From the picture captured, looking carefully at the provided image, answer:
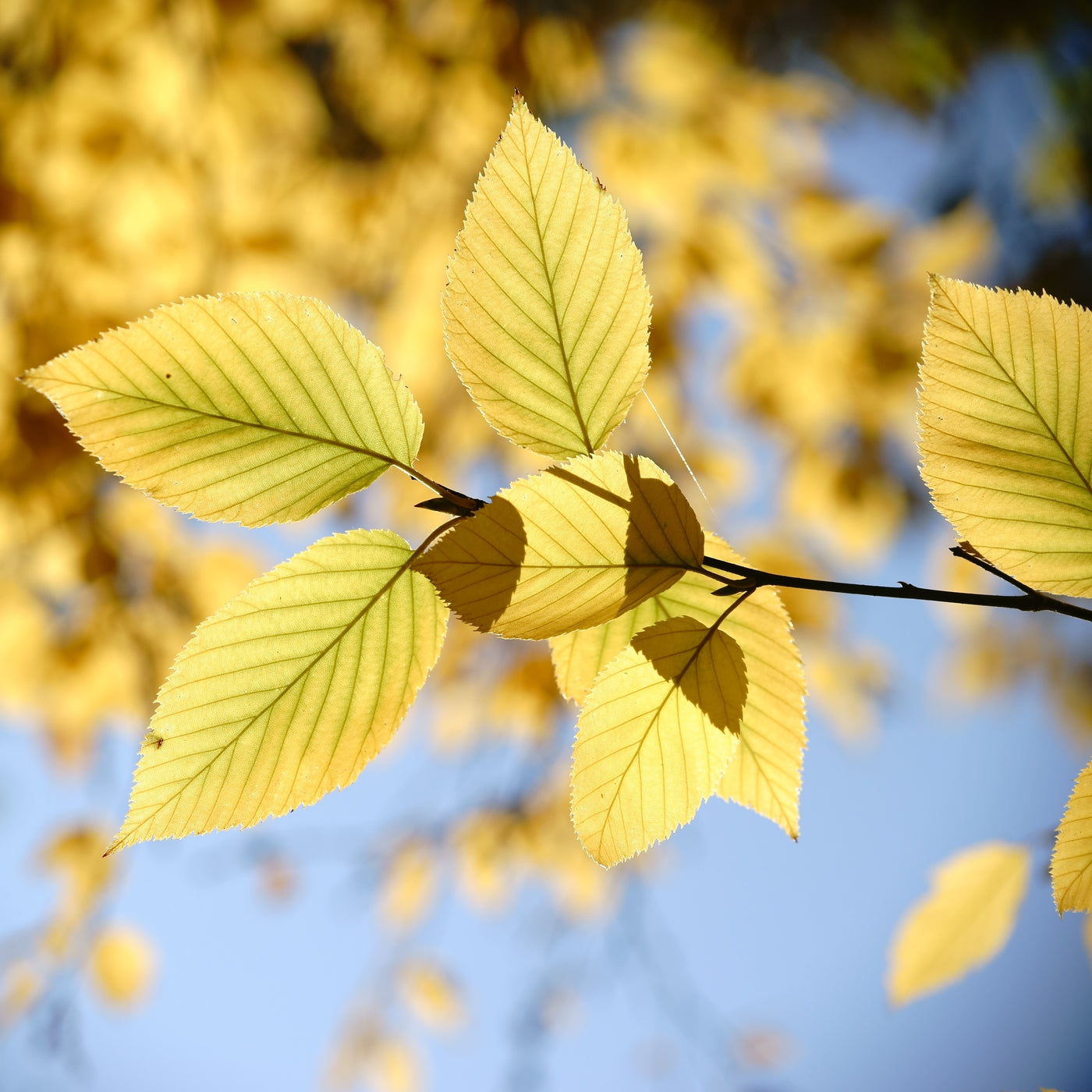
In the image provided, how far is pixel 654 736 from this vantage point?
12.2 inches

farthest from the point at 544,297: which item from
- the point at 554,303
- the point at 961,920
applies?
the point at 961,920

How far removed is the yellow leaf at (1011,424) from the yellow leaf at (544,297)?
0.12m

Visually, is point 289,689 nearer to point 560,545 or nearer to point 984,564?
point 560,545

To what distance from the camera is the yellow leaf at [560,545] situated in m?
0.27

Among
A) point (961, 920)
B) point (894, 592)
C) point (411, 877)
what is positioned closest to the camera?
point (894, 592)

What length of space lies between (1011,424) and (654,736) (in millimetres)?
191

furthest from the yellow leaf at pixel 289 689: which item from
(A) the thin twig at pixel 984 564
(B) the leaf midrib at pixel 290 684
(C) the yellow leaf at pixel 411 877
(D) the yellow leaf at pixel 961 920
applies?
(C) the yellow leaf at pixel 411 877

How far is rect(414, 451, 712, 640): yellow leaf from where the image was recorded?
0.27 meters

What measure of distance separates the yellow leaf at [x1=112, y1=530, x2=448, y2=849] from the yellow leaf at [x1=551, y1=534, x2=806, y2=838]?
0.27 feet

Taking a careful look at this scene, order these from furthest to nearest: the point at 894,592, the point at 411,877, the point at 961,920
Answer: the point at 411,877, the point at 961,920, the point at 894,592

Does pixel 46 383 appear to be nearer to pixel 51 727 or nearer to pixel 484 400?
pixel 484 400

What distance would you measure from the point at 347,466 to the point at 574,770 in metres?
0.16

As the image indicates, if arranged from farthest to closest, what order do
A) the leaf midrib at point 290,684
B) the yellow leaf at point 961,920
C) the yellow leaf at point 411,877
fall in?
the yellow leaf at point 411,877
the yellow leaf at point 961,920
the leaf midrib at point 290,684

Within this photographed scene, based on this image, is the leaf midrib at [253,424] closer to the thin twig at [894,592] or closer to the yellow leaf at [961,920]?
the thin twig at [894,592]
